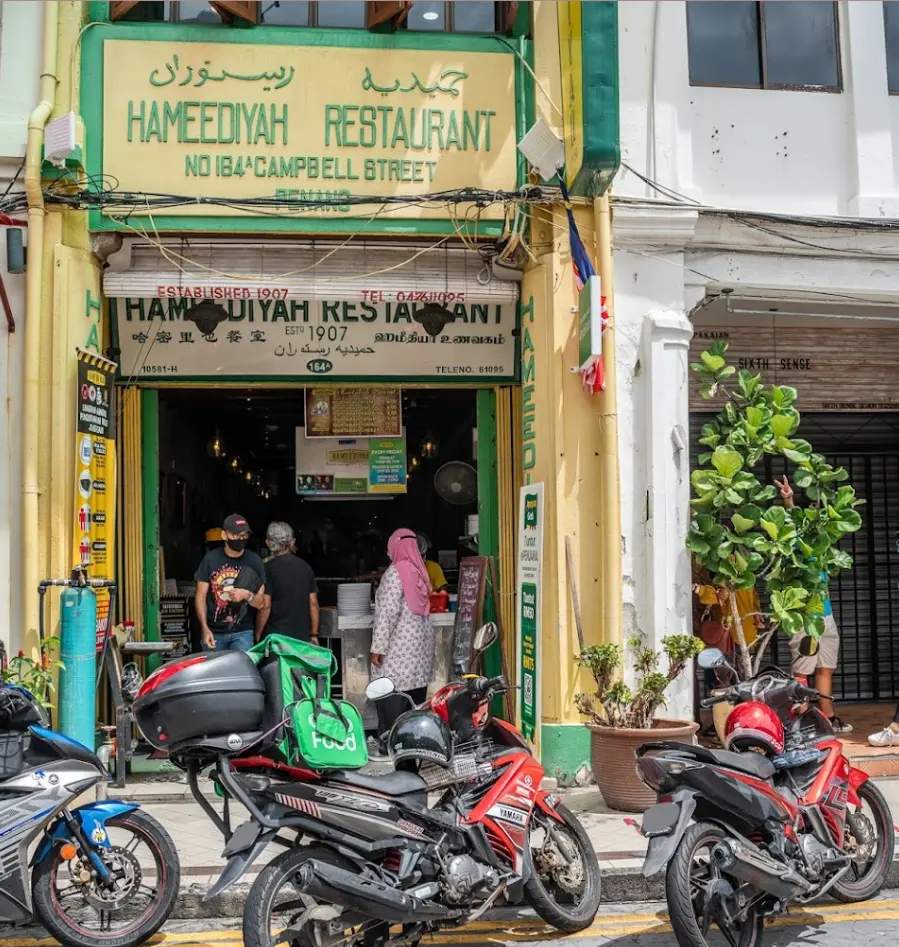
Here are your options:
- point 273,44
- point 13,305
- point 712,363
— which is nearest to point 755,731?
point 712,363

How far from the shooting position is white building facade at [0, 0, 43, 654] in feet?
26.1

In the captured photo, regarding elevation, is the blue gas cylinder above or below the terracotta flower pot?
above

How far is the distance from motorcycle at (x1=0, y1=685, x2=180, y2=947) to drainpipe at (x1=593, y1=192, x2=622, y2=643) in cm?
396

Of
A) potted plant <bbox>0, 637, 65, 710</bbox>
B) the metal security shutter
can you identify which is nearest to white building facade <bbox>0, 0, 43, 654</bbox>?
potted plant <bbox>0, 637, 65, 710</bbox>

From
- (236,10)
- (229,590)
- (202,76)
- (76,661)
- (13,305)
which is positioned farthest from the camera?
(229,590)

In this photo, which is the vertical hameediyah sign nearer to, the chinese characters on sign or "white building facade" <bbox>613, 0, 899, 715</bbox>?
"white building facade" <bbox>613, 0, 899, 715</bbox>

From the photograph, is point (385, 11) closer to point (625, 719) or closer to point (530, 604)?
point (530, 604)

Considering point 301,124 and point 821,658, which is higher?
point 301,124

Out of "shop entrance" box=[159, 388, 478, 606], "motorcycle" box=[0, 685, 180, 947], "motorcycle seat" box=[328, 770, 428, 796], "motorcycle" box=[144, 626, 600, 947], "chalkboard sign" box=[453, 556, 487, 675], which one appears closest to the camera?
"motorcycle" box=[144, 626, 600, 947]

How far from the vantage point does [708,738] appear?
980 cm

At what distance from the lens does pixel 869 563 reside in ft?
37.9

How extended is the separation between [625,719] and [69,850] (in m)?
3.85

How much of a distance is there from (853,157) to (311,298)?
4.47 m

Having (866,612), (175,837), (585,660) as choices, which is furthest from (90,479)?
(866,612)
